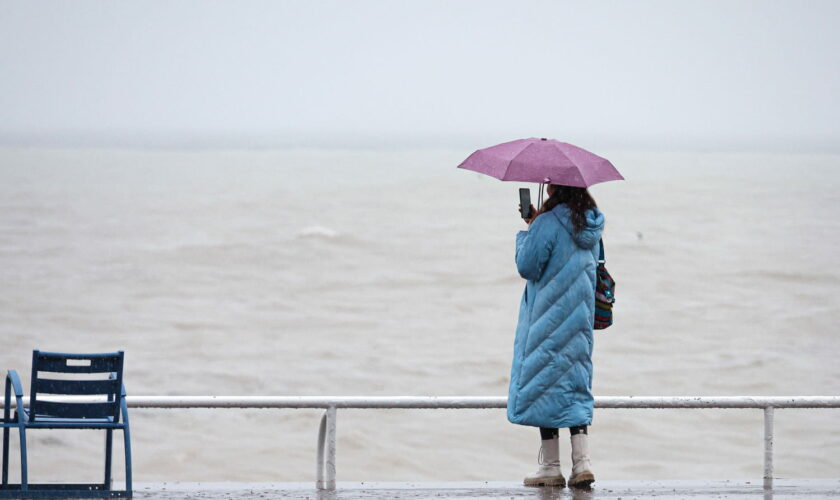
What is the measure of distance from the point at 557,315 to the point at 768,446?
4.38ft

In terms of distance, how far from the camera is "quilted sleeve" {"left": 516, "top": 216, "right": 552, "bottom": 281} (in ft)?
18.5

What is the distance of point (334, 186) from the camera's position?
10569 cm

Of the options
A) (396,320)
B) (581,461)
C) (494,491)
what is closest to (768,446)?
(581,461)

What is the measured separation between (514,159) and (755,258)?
210ft

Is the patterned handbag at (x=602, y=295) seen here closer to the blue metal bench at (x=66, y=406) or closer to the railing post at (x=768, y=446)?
the railing post at (x=768, y=446)

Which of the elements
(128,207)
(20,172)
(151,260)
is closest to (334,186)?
(128,207)

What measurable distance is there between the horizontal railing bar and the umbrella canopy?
1.01 metres

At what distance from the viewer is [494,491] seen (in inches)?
237

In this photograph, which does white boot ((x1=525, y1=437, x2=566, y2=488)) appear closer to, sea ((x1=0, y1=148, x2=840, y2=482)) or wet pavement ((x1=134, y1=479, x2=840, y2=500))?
wet pavement ((x1=134, y1=479, x2=840, y2=500))

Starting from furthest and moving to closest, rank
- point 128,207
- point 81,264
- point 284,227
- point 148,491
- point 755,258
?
1. point 128,207
2. point 284,227
3. point 755,258
4. point 81,264
5. point 148,491

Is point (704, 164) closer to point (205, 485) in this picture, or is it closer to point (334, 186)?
point (334, 186)

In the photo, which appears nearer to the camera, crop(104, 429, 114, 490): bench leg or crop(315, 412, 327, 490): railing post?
crop(104, 429, 114, 490): bench leg

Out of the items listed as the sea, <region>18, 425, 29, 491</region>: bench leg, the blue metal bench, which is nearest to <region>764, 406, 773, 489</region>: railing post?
the blue metal bench

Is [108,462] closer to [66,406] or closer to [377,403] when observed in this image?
[66,406]
